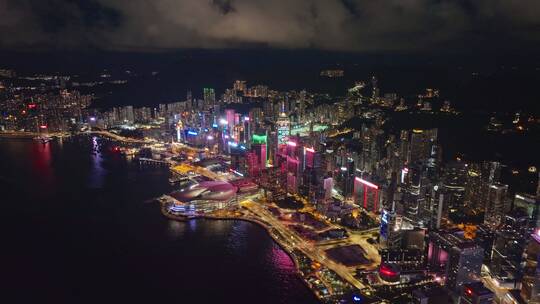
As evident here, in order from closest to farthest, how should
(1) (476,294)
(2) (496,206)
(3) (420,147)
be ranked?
(1) (476,294)
(2) (496,206)
(3) (420,147)

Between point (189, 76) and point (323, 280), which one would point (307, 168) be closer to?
point (323, 280)

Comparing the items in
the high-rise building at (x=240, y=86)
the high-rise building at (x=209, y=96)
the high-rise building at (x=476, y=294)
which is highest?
the high-rise building at (x=240, y=86)

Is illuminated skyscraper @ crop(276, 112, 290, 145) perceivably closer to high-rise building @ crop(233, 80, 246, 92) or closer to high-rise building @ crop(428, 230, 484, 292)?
high-rise building @ crop(233, 80, 246, 92)

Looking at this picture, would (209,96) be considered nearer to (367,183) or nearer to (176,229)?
(367,183)

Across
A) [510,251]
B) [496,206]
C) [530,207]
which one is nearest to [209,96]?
[496,206]

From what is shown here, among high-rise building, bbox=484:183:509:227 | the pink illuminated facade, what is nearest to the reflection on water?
the pink illuminated facade

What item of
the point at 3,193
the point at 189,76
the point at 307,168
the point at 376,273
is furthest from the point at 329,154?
the point at 189,76

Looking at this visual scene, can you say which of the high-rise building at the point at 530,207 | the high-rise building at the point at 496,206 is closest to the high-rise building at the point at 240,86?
the high-rise building at the point at 496,206

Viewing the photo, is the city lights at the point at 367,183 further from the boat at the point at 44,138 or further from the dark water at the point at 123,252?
the boat at the point at 44,138
